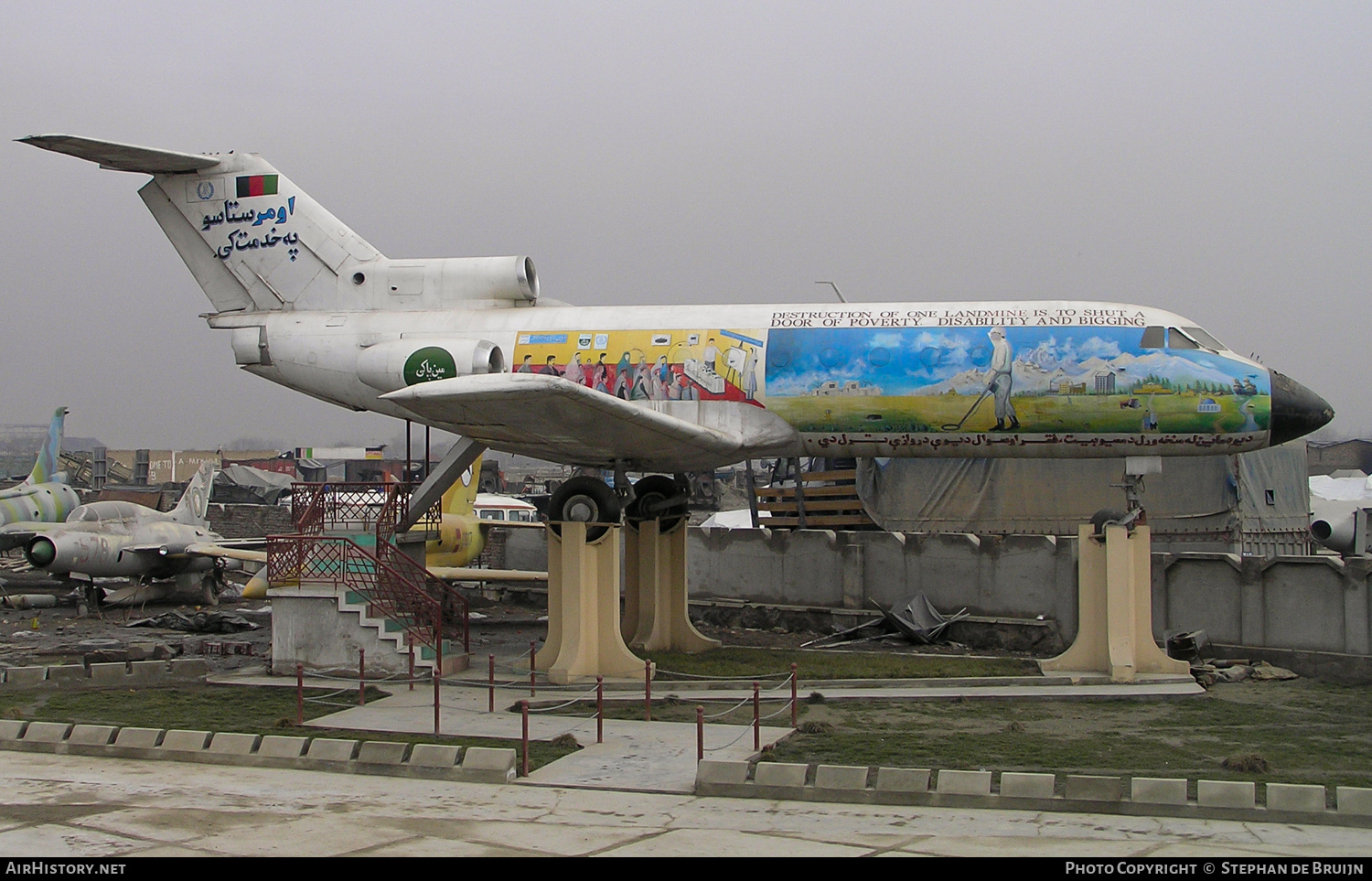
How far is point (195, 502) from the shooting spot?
108 feet

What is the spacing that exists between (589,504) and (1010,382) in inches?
236

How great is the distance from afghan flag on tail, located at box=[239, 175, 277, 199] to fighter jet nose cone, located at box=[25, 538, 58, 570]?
12.0 metres

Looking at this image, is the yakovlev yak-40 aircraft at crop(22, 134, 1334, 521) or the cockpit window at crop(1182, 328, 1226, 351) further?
the cockpit window at crop(1182, 328, 1226, 351)

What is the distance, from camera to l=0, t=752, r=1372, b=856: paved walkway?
7.68 meters

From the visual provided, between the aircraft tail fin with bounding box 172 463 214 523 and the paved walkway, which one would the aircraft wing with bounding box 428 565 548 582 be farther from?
the paved walkway

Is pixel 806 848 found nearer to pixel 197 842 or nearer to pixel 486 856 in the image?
pixel 486 856

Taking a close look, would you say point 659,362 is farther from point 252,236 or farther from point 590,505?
point 252,236

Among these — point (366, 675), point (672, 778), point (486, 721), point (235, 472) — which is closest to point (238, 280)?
point (366, 675)

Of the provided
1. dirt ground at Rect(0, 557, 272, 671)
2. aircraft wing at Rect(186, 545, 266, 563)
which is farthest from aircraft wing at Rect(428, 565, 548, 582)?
aircraft wing at Rect(186, 545, 266, 563)

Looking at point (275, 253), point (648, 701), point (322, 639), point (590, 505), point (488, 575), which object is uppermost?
point (275, 253)

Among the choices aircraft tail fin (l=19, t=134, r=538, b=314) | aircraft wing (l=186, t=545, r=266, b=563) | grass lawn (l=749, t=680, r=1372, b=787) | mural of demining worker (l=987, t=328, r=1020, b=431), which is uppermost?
aircraft tail fin (l=19, t=134, r=538, b=314)

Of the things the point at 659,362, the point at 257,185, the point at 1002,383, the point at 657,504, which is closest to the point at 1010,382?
the point at 1002,383

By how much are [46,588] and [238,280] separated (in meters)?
16.5
